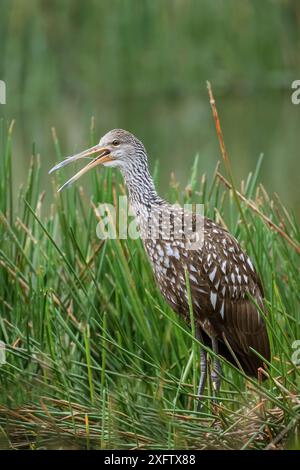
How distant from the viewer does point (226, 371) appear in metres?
4.08

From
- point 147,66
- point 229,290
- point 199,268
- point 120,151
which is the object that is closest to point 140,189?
point 120,151

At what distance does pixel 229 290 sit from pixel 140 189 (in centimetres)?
45

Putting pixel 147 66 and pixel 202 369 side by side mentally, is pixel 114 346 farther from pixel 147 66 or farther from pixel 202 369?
pixel 147 66

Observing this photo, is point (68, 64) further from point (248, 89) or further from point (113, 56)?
point (248, 89)

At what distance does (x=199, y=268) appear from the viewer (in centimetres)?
354

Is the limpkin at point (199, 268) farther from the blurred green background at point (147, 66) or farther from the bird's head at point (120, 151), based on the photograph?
the blurred green background at point (147, 66)

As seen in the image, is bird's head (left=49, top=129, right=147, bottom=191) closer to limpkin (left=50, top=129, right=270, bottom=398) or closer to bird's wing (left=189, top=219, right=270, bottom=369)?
limpkin (left=50, top=129, right=270, bottom=398)

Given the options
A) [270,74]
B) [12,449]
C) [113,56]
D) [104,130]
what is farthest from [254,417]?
[270,74]

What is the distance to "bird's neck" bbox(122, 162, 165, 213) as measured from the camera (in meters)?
3.48

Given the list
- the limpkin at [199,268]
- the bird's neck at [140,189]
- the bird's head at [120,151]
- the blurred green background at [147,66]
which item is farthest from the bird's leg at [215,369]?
the blurred green background at [147,66]

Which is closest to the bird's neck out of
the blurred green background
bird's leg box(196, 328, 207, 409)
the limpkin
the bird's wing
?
the limpkin

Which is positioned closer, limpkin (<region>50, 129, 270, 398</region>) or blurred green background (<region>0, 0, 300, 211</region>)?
limpkin (<region>50, 129, 270, 398</region>)

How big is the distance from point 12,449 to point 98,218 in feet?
4.13

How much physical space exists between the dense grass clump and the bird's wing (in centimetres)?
8
